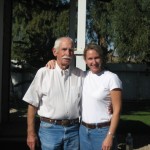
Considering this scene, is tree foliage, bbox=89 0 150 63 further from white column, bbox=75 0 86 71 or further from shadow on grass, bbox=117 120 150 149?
white column, bbox=75 0 86 71

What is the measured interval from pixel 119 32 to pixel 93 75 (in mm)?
19885

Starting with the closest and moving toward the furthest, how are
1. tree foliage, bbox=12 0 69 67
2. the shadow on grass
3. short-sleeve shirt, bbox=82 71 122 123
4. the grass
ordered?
short-sleeve shirt, bbox=82 71 122 123, the shadow on grass, the grass, tree foliage, bbox=12 0 69 67

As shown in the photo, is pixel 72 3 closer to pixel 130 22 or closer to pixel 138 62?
A: pixel 130 22

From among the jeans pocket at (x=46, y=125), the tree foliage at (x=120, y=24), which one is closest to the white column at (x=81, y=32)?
the jeans pocket at (x=46, y=125)

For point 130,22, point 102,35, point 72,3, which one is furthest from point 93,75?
point 102,35

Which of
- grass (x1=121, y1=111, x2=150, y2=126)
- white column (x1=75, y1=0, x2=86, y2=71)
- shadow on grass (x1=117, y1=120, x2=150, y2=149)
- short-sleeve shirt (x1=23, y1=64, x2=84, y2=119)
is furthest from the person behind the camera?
grass (x1=121, y1=111, x2=150, y2=126)

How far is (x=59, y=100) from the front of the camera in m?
4.39

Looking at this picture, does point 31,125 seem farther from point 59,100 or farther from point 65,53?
point 65,53

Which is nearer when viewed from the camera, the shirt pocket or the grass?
the shirt pocket

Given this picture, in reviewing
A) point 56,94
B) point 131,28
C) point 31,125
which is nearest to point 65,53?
point 56,94

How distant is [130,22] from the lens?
2319 centimetres

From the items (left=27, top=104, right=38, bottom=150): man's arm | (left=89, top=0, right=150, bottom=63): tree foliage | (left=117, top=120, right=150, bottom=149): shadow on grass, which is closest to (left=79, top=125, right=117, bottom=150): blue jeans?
(left=27, top=104, right=38, bottom=150): man's arm

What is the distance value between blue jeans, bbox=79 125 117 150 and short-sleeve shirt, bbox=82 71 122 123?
0.29 ft

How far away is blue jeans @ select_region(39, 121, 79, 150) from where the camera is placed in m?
4.41
